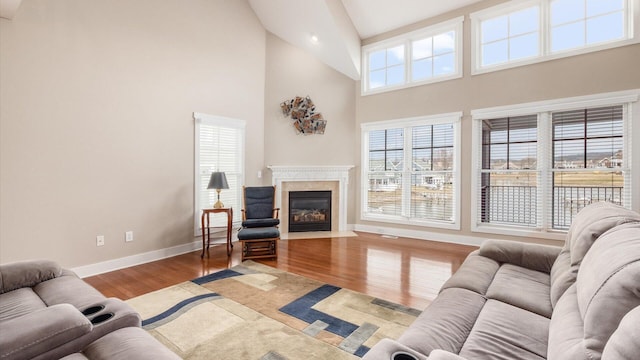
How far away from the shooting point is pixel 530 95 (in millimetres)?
4672

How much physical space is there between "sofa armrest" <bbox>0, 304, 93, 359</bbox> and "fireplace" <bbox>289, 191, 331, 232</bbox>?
469cm

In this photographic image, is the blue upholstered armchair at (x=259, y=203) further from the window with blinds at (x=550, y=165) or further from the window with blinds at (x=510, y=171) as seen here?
the window with blinds at (x=510, y=171)

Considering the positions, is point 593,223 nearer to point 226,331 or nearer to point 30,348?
point 226,331

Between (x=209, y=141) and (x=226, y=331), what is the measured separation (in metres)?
3.23

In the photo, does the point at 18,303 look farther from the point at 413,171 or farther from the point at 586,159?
the point at 586,159

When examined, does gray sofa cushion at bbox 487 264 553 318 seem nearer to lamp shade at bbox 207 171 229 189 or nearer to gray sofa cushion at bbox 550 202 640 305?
gray sofa cushion at bbox 550 202 640 305

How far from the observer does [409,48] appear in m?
5.80

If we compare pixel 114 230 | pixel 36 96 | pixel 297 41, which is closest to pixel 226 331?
pixel 114 230

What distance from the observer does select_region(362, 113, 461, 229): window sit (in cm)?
545

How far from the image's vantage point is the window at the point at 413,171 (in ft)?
17.9

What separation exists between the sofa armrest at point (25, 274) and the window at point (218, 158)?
2.56 meters

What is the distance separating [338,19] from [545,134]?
388 centimetres

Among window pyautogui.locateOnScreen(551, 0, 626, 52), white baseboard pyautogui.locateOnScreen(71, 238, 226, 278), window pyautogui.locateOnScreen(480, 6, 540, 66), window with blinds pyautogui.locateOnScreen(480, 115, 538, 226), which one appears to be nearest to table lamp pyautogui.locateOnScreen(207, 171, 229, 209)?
white baseboard pyautogui.locateOnScreen(71, 238, 226, 278)

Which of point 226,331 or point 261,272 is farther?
point 261,272
